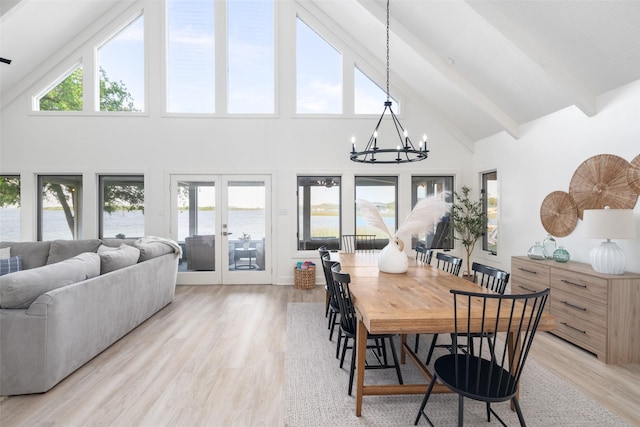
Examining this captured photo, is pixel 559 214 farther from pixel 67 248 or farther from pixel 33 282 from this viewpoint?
pixel 67 248

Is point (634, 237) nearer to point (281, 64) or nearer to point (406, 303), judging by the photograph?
point (406, 303)

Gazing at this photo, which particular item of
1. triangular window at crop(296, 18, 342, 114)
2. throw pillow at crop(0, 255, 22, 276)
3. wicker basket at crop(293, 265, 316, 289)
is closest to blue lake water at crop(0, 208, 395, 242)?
wicker basket at crop(293, 265, 316, 289)

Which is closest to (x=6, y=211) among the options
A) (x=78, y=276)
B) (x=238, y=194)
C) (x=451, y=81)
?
(x=238, y=194)

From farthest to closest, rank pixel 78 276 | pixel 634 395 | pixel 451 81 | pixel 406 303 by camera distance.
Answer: pixel 451 81 < pixel 78 276 < pixel 634 395 < pixel 406 303

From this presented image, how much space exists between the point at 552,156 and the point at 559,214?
733 mm

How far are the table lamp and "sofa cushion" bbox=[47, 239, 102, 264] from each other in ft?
18.8

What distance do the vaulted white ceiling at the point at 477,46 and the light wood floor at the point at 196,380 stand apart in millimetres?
2634

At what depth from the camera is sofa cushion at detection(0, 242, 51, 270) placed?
13.3ft

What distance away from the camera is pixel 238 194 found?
5422mm

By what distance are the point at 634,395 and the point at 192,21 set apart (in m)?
7.23

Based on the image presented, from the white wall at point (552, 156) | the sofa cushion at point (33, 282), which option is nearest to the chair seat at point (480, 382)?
the white wall at point (552, 156)

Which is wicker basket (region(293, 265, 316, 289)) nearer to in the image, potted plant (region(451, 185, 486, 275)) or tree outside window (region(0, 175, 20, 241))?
potted plant (region(451, 185, 486, 275))

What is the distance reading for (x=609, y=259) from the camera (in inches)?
109

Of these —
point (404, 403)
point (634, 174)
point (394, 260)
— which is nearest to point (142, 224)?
point (394, 260)
